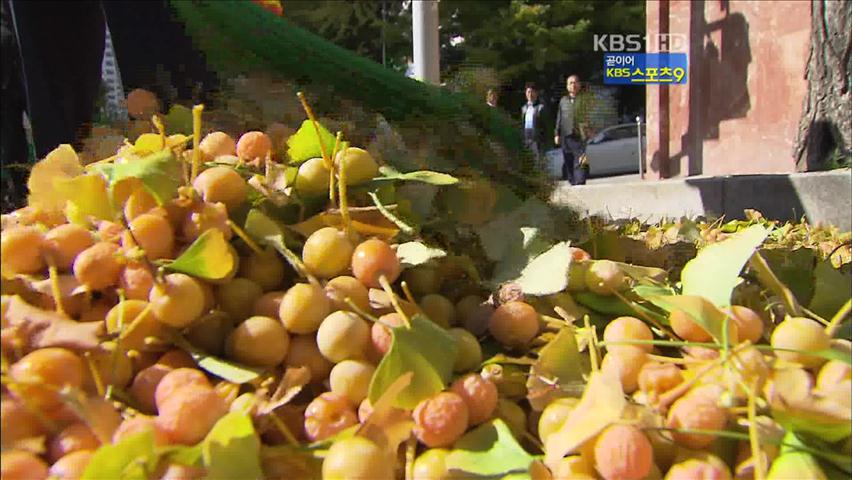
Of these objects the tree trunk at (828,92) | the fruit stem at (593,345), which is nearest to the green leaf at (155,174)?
the fruit stem at (593,345)

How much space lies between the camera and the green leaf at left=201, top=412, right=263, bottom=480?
0.52 m

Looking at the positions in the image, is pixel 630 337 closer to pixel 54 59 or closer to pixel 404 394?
pixel 404 394

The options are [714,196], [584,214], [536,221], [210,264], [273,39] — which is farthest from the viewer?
[714,196]

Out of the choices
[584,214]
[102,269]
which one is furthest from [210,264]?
[584,214]

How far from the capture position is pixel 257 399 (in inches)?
22.6

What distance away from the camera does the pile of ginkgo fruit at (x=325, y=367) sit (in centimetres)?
54

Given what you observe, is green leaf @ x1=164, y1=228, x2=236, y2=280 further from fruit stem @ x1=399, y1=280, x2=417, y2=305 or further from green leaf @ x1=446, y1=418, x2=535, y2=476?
green leaf @ x1=446, y1=418, x2=535, y2=476

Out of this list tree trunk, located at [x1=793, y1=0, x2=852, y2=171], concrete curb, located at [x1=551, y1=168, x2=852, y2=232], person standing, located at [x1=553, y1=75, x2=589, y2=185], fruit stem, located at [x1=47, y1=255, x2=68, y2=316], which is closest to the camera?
fruit stem, located at [x1=47, y1=255, x2=68, y2=316]

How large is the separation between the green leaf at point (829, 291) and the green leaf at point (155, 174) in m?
0.69

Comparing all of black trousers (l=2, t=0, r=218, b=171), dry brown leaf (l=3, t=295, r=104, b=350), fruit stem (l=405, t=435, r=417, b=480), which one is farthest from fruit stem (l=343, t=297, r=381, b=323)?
black trousers (l=2, t=0, r=218, b=171)

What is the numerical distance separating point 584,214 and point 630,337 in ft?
1.44

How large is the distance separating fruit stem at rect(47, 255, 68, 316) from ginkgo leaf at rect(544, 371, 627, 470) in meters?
0.44

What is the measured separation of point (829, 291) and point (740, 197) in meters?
1.65

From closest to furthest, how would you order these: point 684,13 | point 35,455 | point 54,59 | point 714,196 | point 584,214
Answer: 1. point 35,455
2. point 584,214
3. point 54,59
4. point 714,196
5. point 684,13
